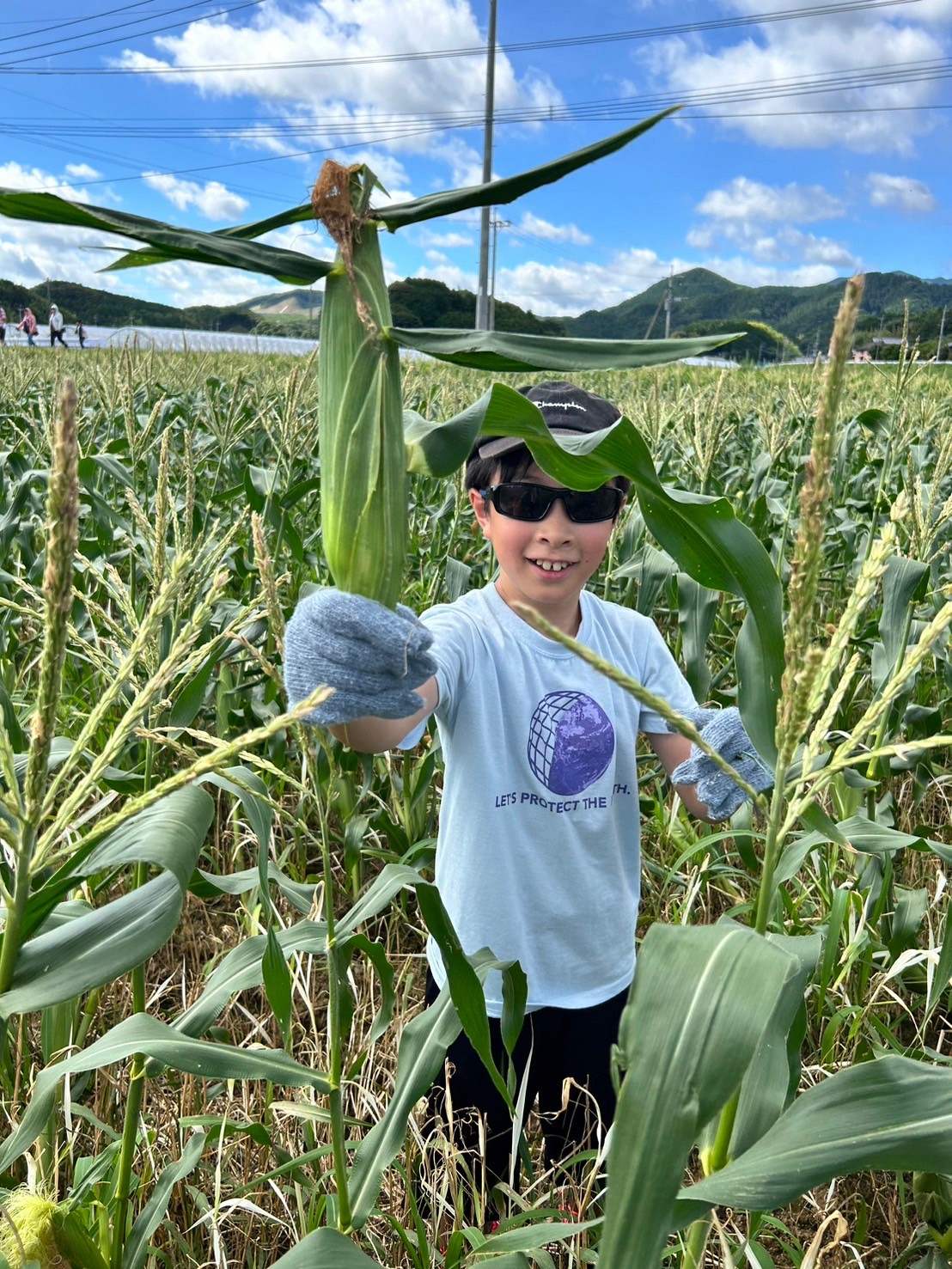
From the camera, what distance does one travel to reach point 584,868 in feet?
6.21

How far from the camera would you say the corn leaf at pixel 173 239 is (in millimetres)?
812

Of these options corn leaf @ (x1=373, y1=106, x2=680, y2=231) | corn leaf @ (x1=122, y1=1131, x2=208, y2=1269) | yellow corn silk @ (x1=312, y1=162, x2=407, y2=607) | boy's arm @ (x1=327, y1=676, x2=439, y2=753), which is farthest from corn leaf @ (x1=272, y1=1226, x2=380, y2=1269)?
corn leaf @ (x1=373, y1=106, x2=680, y2=231)

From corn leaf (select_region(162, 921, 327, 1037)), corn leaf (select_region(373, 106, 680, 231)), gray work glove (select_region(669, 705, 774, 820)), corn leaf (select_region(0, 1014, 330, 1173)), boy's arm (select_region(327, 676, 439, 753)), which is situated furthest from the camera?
gray work glove (select_region(669, 705, 774, 820))

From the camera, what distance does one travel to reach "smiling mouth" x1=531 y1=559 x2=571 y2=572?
1820 millimetres

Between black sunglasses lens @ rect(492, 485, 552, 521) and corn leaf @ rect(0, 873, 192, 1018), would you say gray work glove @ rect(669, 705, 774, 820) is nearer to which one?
black sunglasses lens @ rect(492, 485, 552, 521)

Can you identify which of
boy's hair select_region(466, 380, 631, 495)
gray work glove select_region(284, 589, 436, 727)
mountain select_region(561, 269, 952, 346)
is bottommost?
gray work glove select_region(284, 589, 436, 727)

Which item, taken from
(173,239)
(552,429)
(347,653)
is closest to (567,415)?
(552,429)

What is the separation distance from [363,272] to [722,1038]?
740mm

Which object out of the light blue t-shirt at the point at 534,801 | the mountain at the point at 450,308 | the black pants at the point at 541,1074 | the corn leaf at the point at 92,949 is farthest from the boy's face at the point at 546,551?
the mountain at the point at 450,308

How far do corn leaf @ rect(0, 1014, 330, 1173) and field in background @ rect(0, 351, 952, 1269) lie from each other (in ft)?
0.24

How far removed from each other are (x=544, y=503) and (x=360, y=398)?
0.95 meters

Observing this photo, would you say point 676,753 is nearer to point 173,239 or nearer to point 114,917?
point 114,917

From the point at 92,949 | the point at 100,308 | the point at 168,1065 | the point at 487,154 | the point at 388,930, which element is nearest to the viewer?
the point at 92,949

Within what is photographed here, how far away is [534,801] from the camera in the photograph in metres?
1.87
